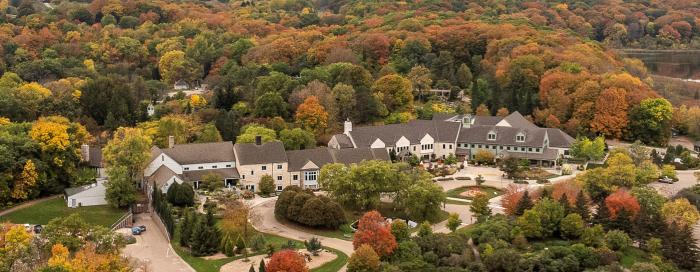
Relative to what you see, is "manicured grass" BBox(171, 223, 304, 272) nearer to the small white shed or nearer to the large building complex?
the small white shed

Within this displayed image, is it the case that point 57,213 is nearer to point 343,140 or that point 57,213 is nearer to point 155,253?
point 155,253

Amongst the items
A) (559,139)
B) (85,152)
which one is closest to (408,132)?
(559,139)

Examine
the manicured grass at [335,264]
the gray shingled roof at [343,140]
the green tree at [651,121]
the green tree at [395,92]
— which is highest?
the green tree at [395,92]

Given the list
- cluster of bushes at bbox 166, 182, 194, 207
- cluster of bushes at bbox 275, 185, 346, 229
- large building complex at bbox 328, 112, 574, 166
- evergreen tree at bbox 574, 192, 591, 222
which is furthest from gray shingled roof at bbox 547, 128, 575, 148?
cluster of bushes at bbox 166, 182, 194, 207

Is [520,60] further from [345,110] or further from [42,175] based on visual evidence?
[42,175]

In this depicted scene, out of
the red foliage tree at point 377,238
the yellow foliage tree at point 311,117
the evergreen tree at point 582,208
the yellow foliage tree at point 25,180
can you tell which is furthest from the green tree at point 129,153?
the evergreen tree at point 582,208

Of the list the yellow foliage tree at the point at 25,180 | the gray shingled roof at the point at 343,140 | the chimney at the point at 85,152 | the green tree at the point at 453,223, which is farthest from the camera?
the gray shingled roof at the point at 343,140

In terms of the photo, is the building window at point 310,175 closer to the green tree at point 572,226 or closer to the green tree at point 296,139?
the green tree at point 296,139
